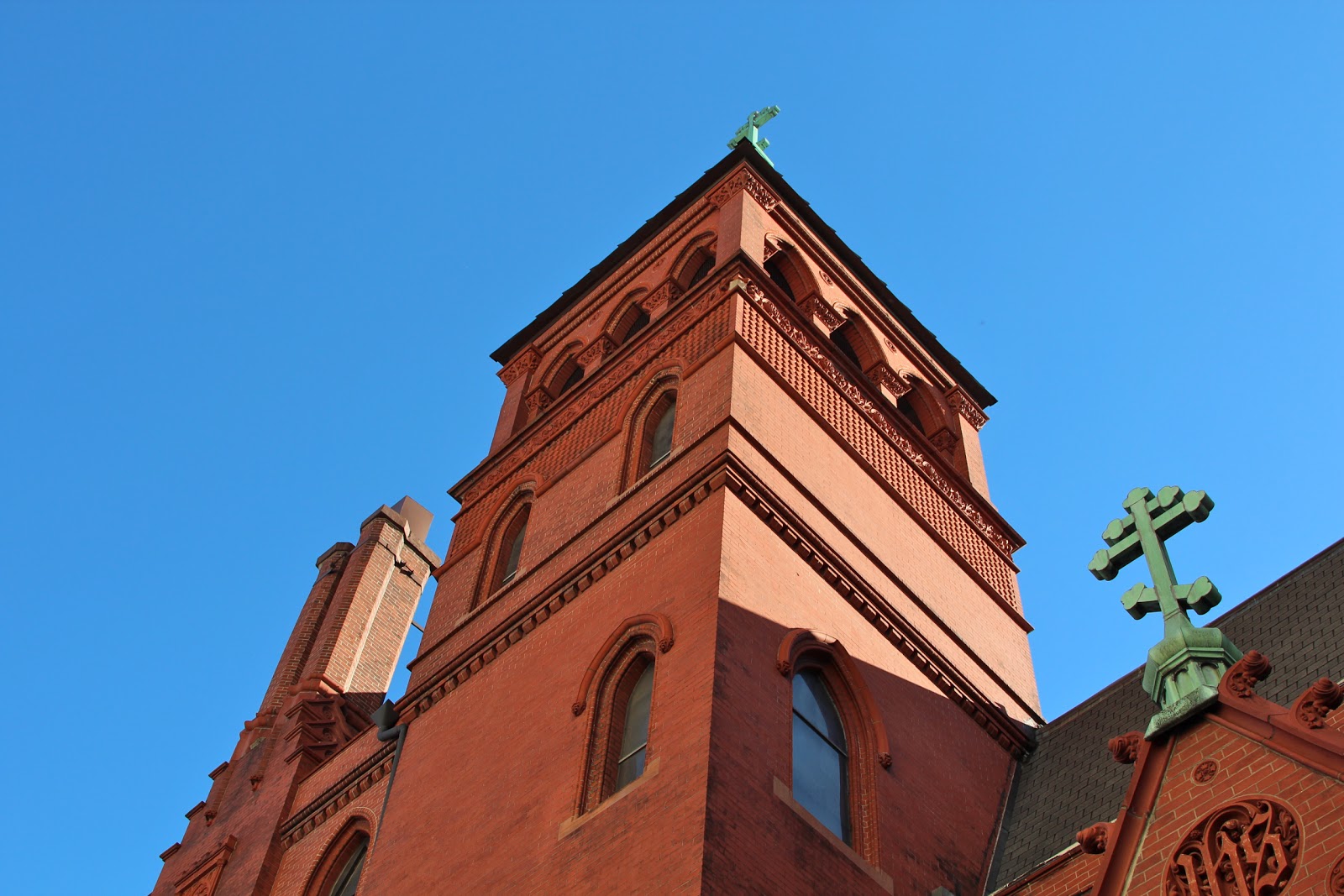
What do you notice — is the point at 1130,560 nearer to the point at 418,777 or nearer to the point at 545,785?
the point at 545,785

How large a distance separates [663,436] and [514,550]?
2725mm

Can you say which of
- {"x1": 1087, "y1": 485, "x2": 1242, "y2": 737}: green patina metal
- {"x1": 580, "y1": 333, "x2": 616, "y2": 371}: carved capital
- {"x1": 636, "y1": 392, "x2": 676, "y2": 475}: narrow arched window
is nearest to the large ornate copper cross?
{"x1": 1087, "y1": 485, "x2": 1242, "y2": 737}: green patina metal

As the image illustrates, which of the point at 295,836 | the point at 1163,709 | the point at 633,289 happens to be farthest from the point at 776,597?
the point at 633,289

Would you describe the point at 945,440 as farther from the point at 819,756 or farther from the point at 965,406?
the point at 819,756

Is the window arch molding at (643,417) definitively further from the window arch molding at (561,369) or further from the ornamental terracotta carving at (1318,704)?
the ornamental terracotta carving at (1318,704)

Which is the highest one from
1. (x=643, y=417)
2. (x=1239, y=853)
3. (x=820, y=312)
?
(x=820, y=312)

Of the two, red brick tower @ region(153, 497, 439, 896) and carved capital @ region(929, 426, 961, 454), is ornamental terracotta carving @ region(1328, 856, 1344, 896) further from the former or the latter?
carved capital @ region(929, 426, 961, 454)

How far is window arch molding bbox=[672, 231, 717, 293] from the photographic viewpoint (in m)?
21.7

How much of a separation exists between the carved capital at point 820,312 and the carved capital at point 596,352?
109 inches

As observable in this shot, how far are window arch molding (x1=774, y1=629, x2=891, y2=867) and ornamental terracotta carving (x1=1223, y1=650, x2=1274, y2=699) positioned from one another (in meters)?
4.89

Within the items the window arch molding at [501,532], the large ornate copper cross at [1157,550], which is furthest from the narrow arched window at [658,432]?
Answer: the large ornate copper cross at [1157,550]

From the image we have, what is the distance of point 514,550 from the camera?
19.3 metres

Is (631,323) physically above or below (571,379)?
above

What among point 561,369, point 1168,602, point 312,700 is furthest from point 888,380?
point 1168,602
